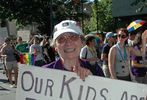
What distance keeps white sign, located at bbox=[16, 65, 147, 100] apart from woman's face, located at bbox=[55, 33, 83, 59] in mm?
122

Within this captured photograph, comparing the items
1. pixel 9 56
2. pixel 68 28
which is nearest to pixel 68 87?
pixel 68 28

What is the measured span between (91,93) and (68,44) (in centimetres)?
36

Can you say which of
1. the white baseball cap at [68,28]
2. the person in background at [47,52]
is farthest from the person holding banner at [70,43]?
Result: the person in background at [47,52]

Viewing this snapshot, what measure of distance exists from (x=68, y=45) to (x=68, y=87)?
28 cm

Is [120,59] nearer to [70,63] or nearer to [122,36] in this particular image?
[122,36]

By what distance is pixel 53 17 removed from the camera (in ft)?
145

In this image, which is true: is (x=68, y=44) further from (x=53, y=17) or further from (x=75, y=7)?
(x=75, y=7)

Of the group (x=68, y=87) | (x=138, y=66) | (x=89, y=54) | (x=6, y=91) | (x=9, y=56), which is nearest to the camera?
(x=68, y=87)

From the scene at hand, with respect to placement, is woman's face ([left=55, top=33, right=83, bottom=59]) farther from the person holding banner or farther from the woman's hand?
the woman's hand

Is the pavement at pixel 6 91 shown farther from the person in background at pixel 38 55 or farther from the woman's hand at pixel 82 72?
the woman's hand at pixel 82 72

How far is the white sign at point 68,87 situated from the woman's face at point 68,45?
4.8 inches

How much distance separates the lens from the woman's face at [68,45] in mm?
3461

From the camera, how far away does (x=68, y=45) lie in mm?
3461

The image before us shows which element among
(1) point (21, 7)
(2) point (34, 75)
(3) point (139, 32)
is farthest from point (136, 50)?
(1) point (21, 7)
